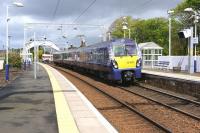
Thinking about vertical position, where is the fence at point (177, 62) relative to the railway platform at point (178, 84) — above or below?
above

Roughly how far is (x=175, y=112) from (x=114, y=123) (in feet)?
10.6

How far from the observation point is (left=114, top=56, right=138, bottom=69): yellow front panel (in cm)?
2923

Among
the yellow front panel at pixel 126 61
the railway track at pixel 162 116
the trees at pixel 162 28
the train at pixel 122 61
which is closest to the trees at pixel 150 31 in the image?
the trees at pixel 162 28

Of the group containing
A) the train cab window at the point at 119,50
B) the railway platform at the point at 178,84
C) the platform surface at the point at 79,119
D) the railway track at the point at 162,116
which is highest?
the train cab window at the point at 119,50

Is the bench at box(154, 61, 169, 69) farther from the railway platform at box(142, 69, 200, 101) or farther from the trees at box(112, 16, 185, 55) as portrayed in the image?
the trees at box(112, 16, 185, 55)

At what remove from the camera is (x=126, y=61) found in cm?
2938

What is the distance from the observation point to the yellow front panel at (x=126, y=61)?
29.2 meters

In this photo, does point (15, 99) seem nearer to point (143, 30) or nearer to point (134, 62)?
point (134, 62)

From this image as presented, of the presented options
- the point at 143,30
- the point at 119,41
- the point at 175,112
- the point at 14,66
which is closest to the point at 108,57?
the point at 119,41

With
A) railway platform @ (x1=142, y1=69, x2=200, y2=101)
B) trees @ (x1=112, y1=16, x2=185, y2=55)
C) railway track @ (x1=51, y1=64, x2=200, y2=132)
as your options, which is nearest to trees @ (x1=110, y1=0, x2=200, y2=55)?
trees @ (x1=112, y1=16, x2=185, y2=55)

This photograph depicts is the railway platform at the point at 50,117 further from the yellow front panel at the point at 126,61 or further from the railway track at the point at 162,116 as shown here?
the yellow front panel at the point at 126,61

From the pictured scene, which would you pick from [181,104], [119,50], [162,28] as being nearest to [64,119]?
[181,104]

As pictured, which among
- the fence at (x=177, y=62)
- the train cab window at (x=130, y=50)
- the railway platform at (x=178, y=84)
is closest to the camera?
the railway platform at (x=178, y=84)

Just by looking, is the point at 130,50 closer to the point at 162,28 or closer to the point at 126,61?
the point at 126,61
